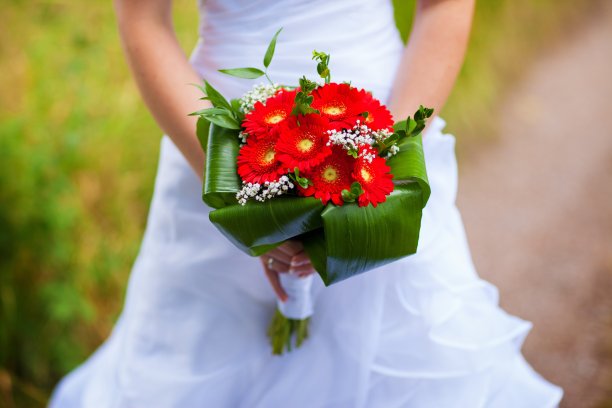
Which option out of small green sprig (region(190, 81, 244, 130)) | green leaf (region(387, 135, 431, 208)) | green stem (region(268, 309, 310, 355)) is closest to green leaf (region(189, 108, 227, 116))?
small green sprig (region(190, 81, 244, 130))

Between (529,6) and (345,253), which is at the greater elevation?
(529,6)

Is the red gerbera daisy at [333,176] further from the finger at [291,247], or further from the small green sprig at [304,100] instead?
the finger at [291,247]

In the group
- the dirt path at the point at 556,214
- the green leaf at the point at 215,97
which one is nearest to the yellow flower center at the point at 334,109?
the green leaf at the point at 215,97

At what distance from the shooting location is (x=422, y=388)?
1.47 meters

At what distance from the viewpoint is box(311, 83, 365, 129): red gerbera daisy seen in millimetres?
1074

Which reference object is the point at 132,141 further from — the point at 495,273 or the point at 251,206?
the point at 251,206

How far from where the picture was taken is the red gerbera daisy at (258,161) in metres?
1.06

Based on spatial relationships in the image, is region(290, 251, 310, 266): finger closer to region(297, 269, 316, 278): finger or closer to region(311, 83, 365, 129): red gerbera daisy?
region(297, 269, 316, 278): finger

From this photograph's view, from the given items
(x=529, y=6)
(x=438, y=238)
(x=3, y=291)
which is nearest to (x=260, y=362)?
(x=438, y=238)

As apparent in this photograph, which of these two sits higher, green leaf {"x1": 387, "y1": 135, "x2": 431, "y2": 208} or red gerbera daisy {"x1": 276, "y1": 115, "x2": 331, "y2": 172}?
red gerbera daisy {"x1": 276, "y1": 115, "x2": 331, "y2": 172}

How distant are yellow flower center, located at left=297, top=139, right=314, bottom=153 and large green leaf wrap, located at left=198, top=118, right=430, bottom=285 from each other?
0.09m

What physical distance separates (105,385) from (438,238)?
1.13 meters

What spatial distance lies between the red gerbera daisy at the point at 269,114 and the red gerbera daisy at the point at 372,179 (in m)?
0.16

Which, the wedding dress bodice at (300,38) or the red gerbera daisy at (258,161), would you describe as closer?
the red gerbera daisy at (258,161)
